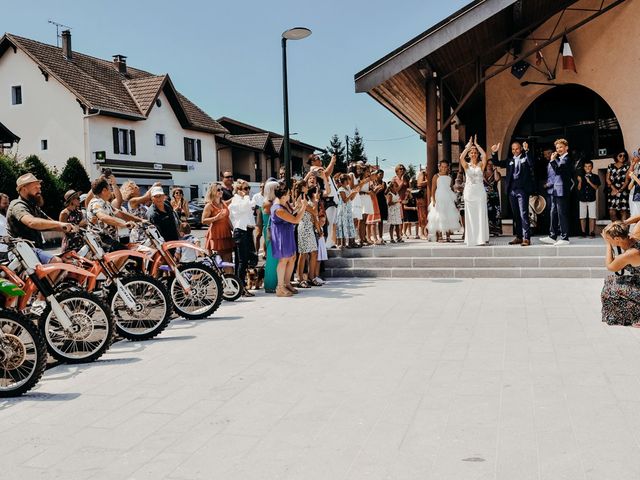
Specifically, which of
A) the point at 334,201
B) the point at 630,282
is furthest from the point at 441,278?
the point at 630,282

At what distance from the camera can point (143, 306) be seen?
709 cm

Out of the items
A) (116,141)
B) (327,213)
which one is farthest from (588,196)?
(116,141)

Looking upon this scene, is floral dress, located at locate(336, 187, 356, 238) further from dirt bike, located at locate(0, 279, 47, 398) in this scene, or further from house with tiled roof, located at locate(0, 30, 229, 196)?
house with tiled roof, located at locate(0, 30, 229, 196)

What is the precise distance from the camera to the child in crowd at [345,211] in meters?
12.6

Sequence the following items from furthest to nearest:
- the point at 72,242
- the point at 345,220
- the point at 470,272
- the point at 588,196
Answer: the point at 588,196 → the point at 345,220 → the point at 470,272 → the point at 72,242

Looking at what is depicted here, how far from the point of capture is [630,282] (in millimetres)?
6957

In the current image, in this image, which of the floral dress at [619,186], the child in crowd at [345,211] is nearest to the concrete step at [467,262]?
the child in crowd at [345,211]

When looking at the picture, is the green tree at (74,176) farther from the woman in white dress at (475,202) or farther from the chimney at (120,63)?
the woman in white dress at (475,202)

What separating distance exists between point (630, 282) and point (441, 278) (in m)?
4.77

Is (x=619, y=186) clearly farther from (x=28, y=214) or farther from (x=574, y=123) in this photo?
(x=28, y=214)

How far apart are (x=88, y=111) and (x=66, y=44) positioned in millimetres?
5992

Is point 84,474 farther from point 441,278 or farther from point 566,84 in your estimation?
point 566,84

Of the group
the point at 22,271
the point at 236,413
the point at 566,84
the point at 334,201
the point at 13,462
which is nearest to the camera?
the point at 13,462

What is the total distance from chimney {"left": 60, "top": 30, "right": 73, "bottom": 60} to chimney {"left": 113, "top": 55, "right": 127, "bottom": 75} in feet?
15.9
